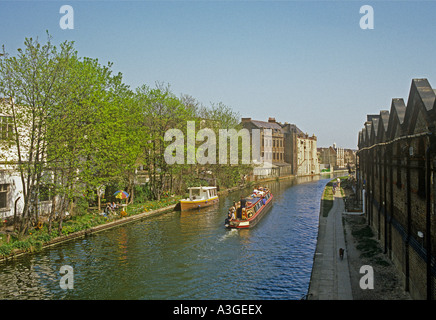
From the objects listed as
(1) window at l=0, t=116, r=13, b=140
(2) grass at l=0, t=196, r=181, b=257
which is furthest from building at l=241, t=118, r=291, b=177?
(1) window at l=0, t=116, r=13, b=140

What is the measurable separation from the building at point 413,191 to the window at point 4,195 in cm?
2621

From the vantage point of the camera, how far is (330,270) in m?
17.9

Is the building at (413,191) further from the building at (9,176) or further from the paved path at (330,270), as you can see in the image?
the building at (9,176)

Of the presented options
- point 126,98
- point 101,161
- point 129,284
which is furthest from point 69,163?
point 126,98

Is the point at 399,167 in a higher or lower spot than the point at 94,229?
higher

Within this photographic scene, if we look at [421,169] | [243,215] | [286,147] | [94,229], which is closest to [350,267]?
[421,169]

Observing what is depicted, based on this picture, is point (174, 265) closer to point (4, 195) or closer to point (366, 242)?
point (366, 242)

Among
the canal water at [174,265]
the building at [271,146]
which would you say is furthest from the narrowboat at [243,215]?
the building at [271,146]

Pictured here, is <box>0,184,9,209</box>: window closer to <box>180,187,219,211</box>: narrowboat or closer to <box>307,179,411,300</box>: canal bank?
<box>180,187,219,211</box>: narrowboat

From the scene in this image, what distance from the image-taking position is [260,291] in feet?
57.4

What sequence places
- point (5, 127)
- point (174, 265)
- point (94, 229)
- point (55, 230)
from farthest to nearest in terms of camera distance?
point (94, 229) < point (55, 230) < point (5, 127) < point (174, 265)

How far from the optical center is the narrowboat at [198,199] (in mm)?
42469

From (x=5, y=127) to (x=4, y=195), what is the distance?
18.1 ft
